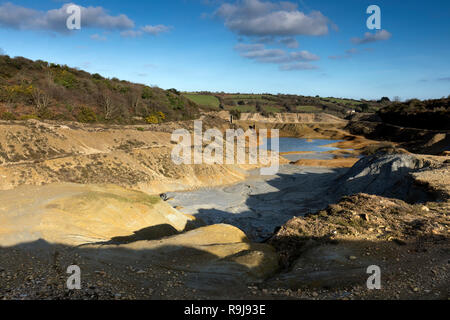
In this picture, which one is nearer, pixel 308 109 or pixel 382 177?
pixel 382 177

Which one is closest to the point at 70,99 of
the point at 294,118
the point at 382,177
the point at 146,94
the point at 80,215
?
the point at 146,94

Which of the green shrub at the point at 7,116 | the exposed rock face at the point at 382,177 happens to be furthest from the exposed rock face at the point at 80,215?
the green shrub at the point at 7,116

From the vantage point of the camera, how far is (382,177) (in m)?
27.4

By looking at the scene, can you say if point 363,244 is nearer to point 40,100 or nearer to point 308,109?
point 40,100

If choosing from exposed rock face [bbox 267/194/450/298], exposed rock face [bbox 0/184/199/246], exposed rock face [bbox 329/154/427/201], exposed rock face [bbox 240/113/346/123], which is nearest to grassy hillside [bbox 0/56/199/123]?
exposed rock face [bbox 0/184/199/246]

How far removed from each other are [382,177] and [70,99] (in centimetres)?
4762

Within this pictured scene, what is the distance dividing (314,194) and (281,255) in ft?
65.9

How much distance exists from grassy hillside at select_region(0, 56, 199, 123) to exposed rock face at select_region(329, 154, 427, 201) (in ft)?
126

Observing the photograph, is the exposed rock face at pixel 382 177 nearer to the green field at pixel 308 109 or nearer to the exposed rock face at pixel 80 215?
the exposed rock face at pixel 80 215

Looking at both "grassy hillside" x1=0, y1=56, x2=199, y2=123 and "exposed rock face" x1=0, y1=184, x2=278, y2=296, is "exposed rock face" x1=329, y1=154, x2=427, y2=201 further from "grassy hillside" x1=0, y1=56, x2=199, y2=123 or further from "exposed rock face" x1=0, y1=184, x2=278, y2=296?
"grassy hillside" x1=0, y1=56, x2=199, y2=123

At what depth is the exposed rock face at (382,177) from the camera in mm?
23797

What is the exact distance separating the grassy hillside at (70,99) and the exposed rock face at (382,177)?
38.4m

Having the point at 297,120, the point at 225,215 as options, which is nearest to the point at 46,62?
the point at 225,215

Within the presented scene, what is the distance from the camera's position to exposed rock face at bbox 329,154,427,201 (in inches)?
937
